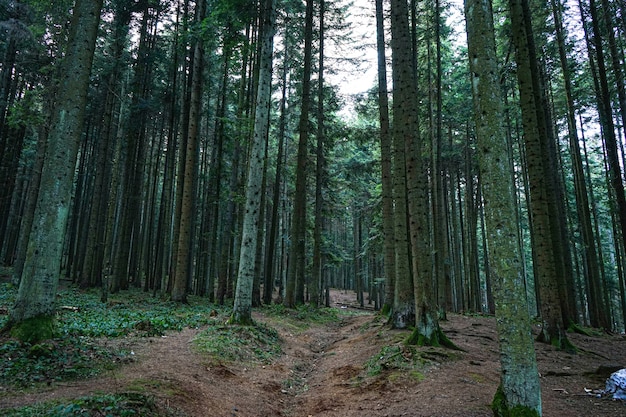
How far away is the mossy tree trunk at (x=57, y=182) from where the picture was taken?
5.29 metres

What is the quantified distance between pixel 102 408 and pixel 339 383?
14.2 ft

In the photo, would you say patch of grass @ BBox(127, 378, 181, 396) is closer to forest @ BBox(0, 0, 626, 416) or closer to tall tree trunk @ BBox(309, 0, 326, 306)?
forest @ BBox(0, 0, 626, 416)

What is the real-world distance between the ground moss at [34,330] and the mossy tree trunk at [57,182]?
0.14ft

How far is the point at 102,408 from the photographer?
347cm

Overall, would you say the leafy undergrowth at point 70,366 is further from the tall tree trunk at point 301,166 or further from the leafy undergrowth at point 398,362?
the tall tree trunk at point 301,166

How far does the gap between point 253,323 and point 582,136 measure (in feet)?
75.3

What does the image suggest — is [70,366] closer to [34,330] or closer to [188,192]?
[34,330]

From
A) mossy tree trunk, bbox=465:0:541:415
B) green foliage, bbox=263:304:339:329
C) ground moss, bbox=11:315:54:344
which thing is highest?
mossy tree trunk, bbox=465:0:541:415

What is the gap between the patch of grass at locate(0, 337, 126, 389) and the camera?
4211 millimetres

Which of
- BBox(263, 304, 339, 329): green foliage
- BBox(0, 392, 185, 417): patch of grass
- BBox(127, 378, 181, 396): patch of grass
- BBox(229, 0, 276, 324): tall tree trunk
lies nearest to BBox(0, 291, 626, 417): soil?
BBox(127, 378, 181, 396): patch of grass

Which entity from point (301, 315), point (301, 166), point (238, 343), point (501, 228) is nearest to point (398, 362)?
point (238, 343)

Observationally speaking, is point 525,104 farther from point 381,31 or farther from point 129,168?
point 129,168

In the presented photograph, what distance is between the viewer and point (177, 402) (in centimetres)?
436

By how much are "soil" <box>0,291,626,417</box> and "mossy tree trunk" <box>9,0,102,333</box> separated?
5.66 feet
